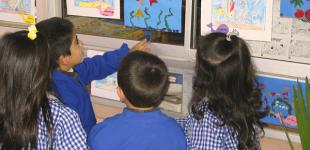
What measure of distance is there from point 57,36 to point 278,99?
1.07 metres

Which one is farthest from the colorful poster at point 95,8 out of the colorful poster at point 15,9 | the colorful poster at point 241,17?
the colorful poster at point 241,17

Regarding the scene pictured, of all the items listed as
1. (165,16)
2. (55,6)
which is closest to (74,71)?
(165,16)

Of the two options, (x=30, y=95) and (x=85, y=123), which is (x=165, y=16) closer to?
(x=85, y=123)

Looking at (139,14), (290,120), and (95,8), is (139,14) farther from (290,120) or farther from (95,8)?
(290,120)

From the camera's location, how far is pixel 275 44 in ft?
6.97

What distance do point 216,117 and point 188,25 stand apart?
83cm

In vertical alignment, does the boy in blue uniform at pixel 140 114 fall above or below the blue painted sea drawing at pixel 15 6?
below

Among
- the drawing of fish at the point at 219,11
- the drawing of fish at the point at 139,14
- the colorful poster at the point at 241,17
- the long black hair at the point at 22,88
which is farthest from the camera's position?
the drawing of fish at the point at 139,14

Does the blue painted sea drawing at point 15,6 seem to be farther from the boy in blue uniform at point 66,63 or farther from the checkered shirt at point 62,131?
the checkered shirt at point 62,131

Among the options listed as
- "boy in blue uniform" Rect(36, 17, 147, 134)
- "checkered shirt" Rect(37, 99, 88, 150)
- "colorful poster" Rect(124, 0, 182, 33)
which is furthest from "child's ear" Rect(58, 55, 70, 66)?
"colorful poster" Rect(124, 0, 182, 33)

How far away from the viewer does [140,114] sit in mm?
1551

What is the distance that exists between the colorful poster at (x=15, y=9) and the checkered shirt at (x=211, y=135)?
1.69 meters

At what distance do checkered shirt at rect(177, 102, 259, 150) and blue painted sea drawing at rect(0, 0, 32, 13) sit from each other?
1705 millimetres

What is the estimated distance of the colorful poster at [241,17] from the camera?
2121 mm
